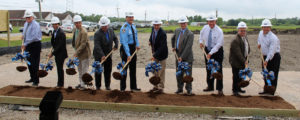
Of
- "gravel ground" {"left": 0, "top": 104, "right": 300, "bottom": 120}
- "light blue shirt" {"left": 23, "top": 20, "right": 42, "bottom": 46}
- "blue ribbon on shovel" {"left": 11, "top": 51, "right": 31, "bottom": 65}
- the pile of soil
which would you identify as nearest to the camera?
"gravel ground" {"left": 0, "top": 104, "right": 300, "bottom": 120}

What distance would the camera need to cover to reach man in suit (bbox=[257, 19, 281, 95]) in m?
5.96

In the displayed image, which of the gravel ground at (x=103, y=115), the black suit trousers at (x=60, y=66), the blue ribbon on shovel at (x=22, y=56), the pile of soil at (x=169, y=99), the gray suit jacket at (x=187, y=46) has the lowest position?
the gravel ground at (x=103, y=115)

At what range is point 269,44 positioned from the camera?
611 cm

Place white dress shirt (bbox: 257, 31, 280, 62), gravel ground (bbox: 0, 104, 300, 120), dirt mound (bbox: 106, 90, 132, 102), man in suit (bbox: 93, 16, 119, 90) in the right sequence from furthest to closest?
man in suit (bbox: 93, 16, 119, 90), white dress shirt (bbox: 257, 31, 280, 62), dirt mound (bbox: 106, 90, 132, 102), gravel ground (bbox: 0, 104, 300, 120)

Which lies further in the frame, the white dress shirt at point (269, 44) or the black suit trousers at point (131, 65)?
the black suit trousers at point (131, 65)

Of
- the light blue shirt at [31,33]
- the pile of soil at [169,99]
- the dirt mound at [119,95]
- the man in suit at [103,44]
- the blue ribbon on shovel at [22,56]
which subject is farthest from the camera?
the light blue shirt at [31,33]

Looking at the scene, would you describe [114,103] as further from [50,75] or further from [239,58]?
[50,75]

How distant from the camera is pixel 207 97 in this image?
562 centimetres

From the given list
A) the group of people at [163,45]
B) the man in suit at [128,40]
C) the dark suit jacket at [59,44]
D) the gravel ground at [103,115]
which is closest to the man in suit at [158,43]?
the group of people at [163,45]

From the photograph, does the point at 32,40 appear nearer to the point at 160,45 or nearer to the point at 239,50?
the point at 160,45

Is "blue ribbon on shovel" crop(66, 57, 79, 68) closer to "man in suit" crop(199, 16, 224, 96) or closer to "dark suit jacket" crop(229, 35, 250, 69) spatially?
"man in suit" crop(199, 16, 224, 96)

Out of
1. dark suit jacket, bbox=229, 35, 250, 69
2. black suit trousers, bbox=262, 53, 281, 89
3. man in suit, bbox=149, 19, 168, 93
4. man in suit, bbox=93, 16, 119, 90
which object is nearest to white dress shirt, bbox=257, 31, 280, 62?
black suit trousers, bbox=262, 53, 281, 89

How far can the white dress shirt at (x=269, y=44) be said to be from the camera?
19.5 ft

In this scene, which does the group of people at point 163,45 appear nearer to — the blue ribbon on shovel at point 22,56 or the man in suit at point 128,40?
the man in suit at point 128,40
